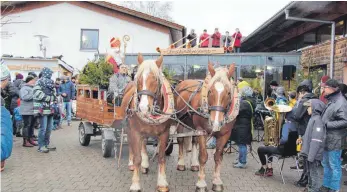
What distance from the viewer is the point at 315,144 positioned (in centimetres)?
512

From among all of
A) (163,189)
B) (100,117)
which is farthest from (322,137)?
(100,117)

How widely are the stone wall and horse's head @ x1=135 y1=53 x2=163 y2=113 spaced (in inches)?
285

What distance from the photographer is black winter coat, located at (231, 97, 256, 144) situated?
280 inches

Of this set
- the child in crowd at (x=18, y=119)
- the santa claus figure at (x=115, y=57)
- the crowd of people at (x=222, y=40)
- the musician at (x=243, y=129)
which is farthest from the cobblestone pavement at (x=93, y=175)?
the crowd of people at (x=222, y=40)

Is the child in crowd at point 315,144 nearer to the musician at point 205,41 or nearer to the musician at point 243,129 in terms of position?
the musician at point 243,129

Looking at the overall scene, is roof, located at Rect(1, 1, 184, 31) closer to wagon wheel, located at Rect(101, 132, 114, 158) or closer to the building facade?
the building facade

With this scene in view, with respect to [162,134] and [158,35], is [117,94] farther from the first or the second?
[158,35]

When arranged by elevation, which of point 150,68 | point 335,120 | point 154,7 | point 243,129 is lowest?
point 243,129

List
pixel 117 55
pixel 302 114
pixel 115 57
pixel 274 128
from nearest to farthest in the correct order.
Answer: pixel 302 114
pixel 274 128
pixel 115 57
pixel 117 55

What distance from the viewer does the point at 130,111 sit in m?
5.66

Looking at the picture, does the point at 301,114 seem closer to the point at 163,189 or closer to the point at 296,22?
the point at 163,189

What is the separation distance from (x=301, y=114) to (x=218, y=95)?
183 centimetres

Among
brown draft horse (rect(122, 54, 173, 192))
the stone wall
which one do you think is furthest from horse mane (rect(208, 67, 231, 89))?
the stone wall

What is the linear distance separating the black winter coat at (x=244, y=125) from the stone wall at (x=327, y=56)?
471 centimetres
